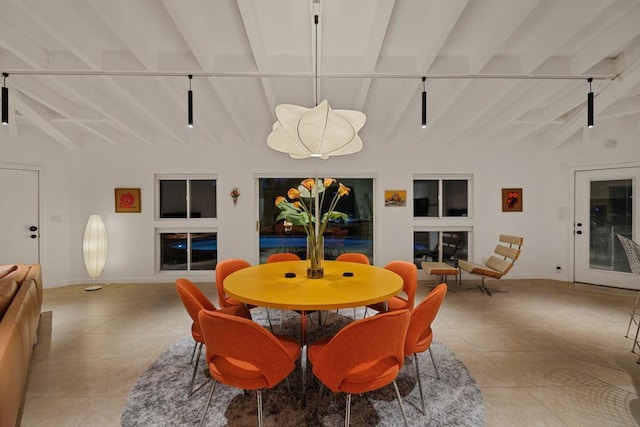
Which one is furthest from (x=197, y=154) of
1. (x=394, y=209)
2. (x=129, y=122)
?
(x=394, y=209)

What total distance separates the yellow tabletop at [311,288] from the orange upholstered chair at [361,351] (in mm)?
270

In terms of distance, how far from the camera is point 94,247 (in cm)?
459

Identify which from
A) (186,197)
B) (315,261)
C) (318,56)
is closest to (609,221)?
(315,261)

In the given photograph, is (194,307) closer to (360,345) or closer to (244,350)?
(244,350)

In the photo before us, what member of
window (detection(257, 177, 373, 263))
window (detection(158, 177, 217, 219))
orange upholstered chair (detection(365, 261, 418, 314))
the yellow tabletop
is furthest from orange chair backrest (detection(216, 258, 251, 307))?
window (detection(158, 177, 217, 219))

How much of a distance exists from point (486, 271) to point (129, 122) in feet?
19.6

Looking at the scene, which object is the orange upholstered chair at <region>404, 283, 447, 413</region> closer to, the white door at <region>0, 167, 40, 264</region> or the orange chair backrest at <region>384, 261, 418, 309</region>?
the orange chair backrest at <region>384, 261, 418, 309</region>

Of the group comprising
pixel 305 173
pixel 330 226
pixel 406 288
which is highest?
pixel 305 173

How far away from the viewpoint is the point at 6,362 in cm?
139

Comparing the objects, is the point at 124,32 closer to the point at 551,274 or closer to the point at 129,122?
the point at 129,122

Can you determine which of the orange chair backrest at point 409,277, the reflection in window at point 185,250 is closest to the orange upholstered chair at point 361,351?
the orange chair backrest at point 409,277

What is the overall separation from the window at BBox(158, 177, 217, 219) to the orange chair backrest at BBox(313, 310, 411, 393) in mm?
4392

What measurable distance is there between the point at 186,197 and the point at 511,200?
625cm

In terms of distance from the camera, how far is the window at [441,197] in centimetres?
526
